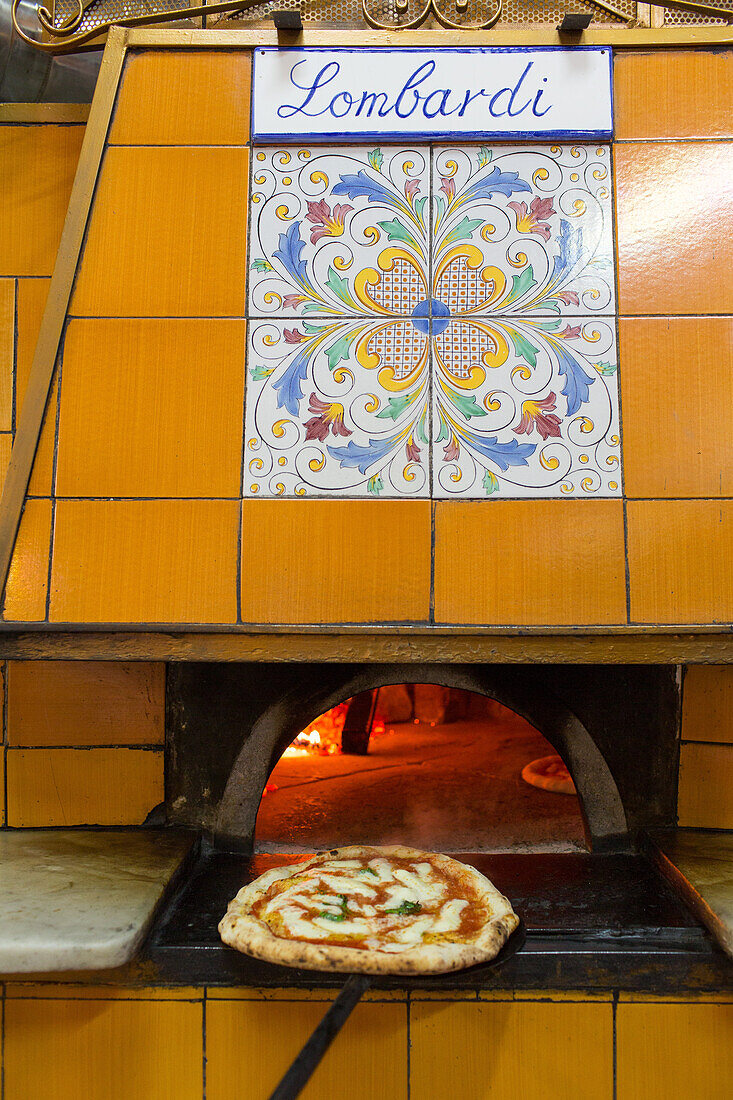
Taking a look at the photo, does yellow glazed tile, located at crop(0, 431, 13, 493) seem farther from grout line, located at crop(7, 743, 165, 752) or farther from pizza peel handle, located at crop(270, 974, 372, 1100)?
pizza peel handle, located at crop(270, 974, 372, 1100)

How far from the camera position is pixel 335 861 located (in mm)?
2123

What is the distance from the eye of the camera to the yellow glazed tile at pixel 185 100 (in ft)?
6.67

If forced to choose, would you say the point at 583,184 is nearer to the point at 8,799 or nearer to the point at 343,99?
the point at 343,99

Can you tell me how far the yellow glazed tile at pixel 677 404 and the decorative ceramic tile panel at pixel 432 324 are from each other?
0.05m

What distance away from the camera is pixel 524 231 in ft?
6.51

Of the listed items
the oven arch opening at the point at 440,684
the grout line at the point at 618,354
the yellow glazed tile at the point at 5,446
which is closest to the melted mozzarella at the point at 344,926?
the oven arch opening at the point at 440,684

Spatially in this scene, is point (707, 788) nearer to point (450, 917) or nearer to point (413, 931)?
point (450, 917)

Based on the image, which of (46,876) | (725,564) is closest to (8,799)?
(46,876)

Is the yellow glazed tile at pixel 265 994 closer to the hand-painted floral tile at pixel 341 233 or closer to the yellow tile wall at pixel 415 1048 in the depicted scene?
the yellow tile wall at pixel 415 1048

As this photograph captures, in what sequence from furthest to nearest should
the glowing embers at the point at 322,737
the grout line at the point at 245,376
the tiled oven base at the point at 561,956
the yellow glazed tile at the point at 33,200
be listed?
1. the glowing embers at the point at 322,737
2. the yellow glazed tile at the point at 33,200
3. the grout line at the point at 245,376
4. the tiled oven base at the point at 561,956

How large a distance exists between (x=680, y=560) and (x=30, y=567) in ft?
5.56

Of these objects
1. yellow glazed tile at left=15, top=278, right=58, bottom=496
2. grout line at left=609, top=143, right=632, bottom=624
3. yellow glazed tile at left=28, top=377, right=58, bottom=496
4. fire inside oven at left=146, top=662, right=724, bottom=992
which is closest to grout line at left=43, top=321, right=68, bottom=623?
yellow glazed tile at left=28, top=377, right=58, bottom=496

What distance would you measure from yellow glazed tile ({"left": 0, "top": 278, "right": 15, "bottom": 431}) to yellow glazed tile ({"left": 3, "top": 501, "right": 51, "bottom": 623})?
56 centimetres

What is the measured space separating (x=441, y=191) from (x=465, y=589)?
1.09 meters
